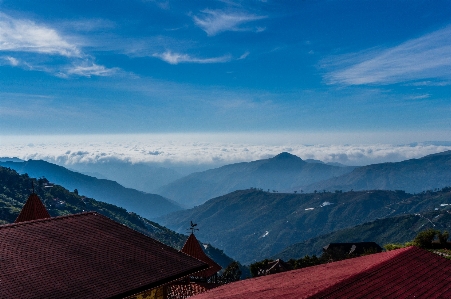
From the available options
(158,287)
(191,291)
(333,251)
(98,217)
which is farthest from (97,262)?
(333,251)

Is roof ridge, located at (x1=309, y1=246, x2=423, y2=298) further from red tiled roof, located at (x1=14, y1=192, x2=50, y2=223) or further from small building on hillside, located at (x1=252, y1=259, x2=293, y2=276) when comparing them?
small building on hillside, located at (x1=252, y1=259, x2=293, y2=276)

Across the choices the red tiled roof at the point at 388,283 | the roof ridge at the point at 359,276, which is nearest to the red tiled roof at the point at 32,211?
the red tiled roof at the point at 388,283

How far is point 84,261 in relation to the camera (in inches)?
433

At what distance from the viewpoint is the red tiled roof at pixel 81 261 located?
9.55 m

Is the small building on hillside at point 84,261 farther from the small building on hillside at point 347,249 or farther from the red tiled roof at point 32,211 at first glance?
the small building on hillside at point 347,249

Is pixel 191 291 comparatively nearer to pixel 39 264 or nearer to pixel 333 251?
pixel 39 264

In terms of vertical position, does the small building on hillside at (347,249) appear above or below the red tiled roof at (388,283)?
below

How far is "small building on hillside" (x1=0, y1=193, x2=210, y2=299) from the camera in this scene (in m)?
9.57

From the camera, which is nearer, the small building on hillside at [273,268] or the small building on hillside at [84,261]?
the small building on hillside at [84,261]

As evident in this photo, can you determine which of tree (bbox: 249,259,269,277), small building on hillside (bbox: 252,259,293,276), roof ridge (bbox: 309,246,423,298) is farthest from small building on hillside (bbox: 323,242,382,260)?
roof ridge (bbox: 309,246,423,298)

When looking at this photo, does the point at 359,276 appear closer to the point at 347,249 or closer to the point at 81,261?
the point at 81,261

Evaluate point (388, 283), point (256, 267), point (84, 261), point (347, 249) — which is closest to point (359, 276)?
point (388, 283)

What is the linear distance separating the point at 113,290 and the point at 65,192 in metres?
210

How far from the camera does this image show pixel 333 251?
90.8 meters
